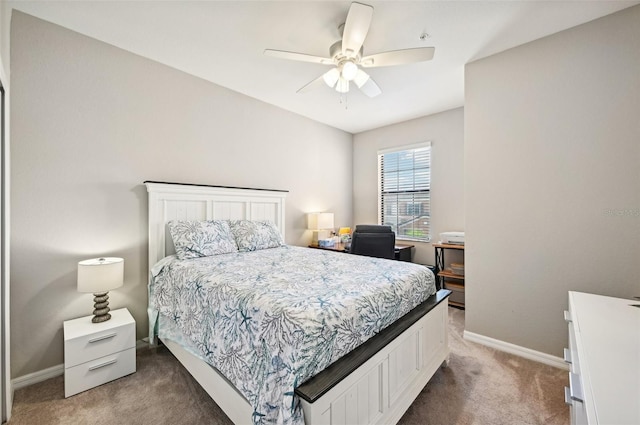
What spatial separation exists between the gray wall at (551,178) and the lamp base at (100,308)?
126 inches

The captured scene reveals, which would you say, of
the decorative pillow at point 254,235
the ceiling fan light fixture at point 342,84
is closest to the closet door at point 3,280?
the decorative pillow at point 254,235

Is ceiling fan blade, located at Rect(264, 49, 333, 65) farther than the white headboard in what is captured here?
No

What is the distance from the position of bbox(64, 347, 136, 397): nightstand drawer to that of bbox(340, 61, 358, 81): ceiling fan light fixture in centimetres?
270

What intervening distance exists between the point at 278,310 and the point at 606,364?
1230 mm

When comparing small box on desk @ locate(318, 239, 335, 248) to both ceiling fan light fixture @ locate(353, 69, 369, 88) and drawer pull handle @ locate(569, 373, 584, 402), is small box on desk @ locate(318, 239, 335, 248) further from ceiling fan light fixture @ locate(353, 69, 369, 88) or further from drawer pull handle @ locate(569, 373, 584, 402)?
drawer pull handle @ locate(569, 373, 584, 402)

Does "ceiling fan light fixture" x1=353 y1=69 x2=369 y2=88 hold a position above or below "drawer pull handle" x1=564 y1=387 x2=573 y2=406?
above

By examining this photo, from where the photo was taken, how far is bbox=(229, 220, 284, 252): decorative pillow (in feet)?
9.21

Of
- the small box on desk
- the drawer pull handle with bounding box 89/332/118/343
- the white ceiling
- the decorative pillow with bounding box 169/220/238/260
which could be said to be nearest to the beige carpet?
the drawer pull handle with bounding box 89/332/118/343

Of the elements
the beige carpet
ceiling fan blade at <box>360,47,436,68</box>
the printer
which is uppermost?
ceiling fan blade at <box>360,47,436,68</box>

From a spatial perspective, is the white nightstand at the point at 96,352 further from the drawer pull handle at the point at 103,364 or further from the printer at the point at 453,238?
the printer at the point at 453,238

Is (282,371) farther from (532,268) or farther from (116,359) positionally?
(532,268)

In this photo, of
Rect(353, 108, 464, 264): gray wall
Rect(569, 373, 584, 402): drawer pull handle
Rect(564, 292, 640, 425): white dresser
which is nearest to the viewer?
Rect(564, 292, 640, 425): white dresser

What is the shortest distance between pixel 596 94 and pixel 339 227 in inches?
137

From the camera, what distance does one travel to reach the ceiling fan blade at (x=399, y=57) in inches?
75.2
